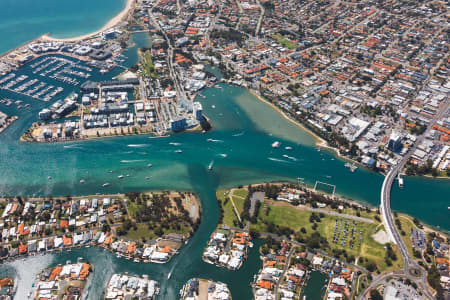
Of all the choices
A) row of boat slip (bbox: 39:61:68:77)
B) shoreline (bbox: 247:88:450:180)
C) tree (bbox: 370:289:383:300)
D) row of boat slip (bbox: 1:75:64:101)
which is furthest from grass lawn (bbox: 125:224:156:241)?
row of boat slip (bbox: 39:61:68:77)

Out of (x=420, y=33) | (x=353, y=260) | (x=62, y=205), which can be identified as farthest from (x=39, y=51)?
(x=420, y=33)

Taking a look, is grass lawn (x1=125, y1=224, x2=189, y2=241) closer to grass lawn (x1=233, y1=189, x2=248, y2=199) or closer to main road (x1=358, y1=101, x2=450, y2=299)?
grass lawn (x1=233, y1=189, x2=248, y2=199)

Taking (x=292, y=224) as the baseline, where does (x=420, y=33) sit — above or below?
above

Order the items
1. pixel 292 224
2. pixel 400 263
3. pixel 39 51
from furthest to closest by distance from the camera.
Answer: pixel 39 51 → pixel 292 224 → pixel 400 263

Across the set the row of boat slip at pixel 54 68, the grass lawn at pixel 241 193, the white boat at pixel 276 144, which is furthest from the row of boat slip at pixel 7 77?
the white boat at pixel 276 144

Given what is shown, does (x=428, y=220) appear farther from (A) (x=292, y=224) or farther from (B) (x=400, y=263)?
(A) (x=292, y=224)

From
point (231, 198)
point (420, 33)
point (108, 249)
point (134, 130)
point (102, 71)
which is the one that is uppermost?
point (420, 33)
